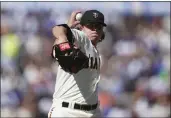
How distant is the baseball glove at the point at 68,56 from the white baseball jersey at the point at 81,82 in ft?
1.40

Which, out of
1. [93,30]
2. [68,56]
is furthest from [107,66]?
[68,56]

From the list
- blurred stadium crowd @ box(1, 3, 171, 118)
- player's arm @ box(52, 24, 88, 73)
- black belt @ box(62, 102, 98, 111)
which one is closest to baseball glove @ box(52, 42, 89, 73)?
player's arm @ box(52, 24, 88, 73)

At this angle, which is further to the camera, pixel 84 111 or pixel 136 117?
pixel 136 117

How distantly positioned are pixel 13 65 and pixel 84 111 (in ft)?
13.5

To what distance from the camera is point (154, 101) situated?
8000 millimetres

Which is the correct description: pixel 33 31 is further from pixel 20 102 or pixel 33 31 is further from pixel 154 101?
pixel 154 101

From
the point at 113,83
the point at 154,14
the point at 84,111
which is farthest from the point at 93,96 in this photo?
the point at 154,14

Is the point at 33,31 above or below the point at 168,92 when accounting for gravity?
above

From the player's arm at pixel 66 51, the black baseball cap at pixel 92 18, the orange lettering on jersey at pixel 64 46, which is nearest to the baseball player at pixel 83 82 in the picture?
the black baseball cap at pixel 92 18

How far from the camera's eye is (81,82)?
4.00 m

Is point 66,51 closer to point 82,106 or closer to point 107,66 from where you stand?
point 82,106

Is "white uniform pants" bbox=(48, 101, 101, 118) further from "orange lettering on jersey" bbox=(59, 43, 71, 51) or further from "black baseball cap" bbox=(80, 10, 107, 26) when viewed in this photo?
"orange lettering on jersey" bbox=(59, 43, 71, 51)

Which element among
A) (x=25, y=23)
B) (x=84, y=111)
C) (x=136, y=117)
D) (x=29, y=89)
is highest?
(x=25, y=23)

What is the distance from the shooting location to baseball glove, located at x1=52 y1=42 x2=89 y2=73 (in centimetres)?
330
